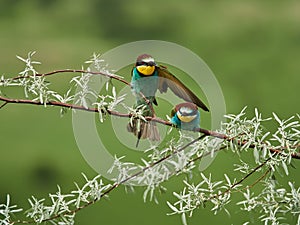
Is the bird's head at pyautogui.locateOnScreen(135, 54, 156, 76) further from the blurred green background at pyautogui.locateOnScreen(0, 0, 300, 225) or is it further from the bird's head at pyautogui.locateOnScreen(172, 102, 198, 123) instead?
the blurred green background at pyautogui.locateOnScreen(0, 0, 300, 225)

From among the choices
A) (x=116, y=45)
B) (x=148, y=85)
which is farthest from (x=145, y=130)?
(x=116, y=45)

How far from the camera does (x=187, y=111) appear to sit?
451mm

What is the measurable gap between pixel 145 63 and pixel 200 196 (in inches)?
4.2

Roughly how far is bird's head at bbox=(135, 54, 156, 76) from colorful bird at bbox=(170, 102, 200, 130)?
40 millimetres

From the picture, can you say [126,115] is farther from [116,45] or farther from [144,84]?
[116,45]

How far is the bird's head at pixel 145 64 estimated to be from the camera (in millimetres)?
475

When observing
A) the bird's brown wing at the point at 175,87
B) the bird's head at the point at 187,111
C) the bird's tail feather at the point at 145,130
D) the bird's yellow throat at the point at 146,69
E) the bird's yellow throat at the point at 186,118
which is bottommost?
the bird's tail feather at the point at 145,130

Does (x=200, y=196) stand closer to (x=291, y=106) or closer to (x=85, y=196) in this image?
(x=85, y=196)

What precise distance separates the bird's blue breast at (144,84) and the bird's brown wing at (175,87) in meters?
0.01

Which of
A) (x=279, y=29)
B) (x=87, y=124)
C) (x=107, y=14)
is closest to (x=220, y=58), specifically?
(x=279, y=29)

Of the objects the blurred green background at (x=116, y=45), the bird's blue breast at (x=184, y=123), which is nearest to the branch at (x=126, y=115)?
the bird's blue breast at (x=184, y=123)

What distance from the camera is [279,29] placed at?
2959mm

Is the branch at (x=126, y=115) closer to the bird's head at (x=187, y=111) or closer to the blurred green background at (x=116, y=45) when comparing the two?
the bird's head at (x=187, y=111)

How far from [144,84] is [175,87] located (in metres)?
0.04
